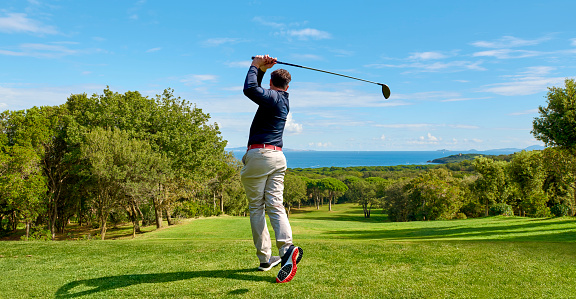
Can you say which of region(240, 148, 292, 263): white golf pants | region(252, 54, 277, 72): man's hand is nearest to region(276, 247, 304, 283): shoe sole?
region(240, 148, 292, 263): white golf pants

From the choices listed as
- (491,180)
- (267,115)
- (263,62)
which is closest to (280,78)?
(263,62)

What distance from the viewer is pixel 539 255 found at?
21.3 feet

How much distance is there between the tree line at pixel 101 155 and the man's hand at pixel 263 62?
72.9ft

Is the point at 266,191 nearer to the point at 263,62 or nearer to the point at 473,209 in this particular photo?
the point at 263,62

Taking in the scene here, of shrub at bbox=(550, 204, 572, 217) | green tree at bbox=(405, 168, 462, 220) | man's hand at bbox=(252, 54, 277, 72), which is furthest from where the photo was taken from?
green tree at bbox=(405, 168, 462, 220)

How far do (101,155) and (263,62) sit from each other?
22.7 meters

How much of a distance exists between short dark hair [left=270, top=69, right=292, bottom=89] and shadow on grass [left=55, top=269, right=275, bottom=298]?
9.16ft

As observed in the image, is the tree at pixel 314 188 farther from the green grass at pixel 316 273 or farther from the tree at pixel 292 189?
the green grass at pixel 316 273

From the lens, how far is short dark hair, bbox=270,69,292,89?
5344 mm

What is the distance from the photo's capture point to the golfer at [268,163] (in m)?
4.89

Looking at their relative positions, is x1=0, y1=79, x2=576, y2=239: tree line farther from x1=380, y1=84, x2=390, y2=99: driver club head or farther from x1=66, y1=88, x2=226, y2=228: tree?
x1=380, y1=84, x2=390, y2=99: driver club head

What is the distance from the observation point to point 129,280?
17.6 feet

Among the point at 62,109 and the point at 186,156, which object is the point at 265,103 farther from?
the point at 62,109

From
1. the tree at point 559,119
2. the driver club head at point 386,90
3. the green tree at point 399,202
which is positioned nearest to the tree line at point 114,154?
the tree at point 559,119
